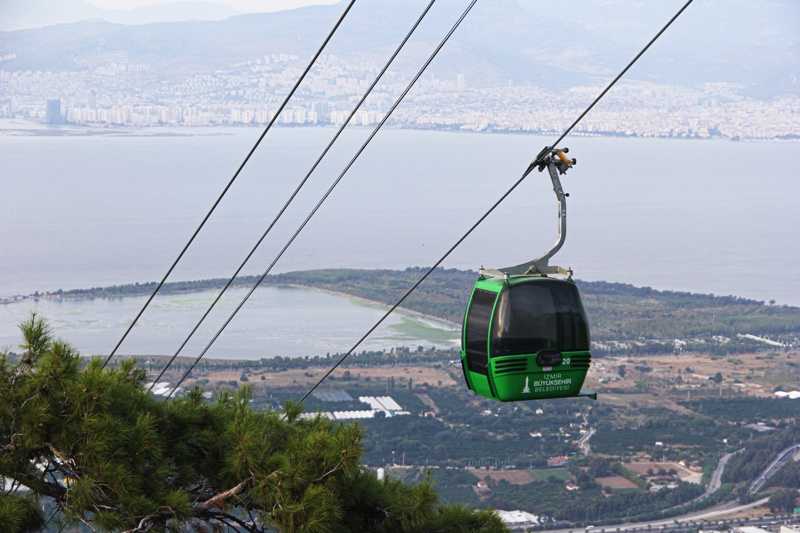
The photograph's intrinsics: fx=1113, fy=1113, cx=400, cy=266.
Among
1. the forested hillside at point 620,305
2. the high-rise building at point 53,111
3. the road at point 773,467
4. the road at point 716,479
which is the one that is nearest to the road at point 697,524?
the road at point 716,479

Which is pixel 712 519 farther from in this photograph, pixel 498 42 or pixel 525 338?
pixel 498 42

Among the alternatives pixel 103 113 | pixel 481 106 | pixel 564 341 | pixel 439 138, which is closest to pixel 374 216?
pixel 481 106

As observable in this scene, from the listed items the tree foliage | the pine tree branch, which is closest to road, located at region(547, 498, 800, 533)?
the tree foliage

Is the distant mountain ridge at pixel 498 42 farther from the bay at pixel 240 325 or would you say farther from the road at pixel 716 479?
the road at pixel 716 479

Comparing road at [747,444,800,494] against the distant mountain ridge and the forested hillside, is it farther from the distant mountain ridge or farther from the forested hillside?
the distant mountain ridge

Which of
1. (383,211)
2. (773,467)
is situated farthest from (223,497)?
(383,211)
